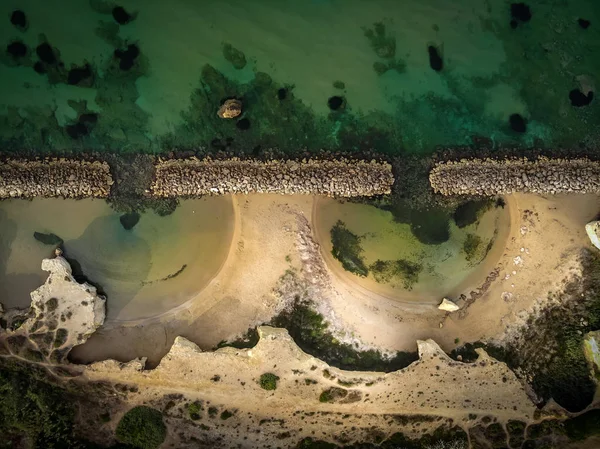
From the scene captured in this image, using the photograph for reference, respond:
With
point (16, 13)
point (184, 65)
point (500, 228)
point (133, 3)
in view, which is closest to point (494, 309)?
point (500, 228)

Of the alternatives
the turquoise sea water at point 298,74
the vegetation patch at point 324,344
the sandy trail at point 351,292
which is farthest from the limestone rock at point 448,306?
the turquoise sea water at point 298,74

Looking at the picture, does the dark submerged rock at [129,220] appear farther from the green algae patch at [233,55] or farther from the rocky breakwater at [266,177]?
the green algae patch at [233,55]

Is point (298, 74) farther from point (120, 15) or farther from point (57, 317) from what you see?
point (57, 317)

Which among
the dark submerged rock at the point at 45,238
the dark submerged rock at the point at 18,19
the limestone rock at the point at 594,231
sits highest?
the limestone rock at the point at 594,231

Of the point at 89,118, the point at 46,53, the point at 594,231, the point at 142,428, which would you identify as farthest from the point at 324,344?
the point at 46,53

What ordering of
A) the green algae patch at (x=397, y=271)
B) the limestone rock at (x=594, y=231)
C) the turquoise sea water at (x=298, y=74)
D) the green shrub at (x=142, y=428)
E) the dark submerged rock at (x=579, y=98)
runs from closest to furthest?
the green shrub at (x=142, y=428) < the turquoise sea water at (x=298, y=74) < the limestone rock at (x=594, y=231) < the dark submerged rock at (x=579, y=98) < the green algae patch at (x=397, y=271)

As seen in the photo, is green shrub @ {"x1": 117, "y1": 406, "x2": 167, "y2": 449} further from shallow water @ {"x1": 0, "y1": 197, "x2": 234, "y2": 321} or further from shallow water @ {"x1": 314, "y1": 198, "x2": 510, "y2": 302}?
shallow water @ {"x1": 314, "y1": 198, "x2": 510, "y2": 302}
